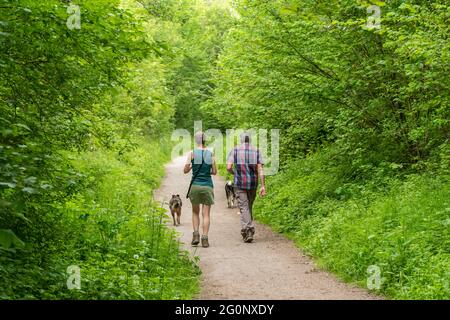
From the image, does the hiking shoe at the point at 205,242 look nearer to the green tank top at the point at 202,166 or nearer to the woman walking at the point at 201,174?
the woman walking at the point at 201,174

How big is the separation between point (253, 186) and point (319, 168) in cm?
368

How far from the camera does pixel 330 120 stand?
12422 millimetres

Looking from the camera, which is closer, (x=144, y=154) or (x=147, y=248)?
(x=147, y=248)

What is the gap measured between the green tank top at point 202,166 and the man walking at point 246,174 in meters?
0.85

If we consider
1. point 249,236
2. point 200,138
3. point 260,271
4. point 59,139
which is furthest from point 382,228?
point 59,139

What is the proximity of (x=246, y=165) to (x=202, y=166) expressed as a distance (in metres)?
1.18

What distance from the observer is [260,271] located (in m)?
8.82

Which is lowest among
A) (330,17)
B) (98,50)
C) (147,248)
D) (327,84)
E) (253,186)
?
(147,248)

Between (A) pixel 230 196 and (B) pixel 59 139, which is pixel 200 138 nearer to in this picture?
(B) pixel 59 139

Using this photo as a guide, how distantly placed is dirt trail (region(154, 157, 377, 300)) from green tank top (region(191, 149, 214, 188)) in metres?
1.34
